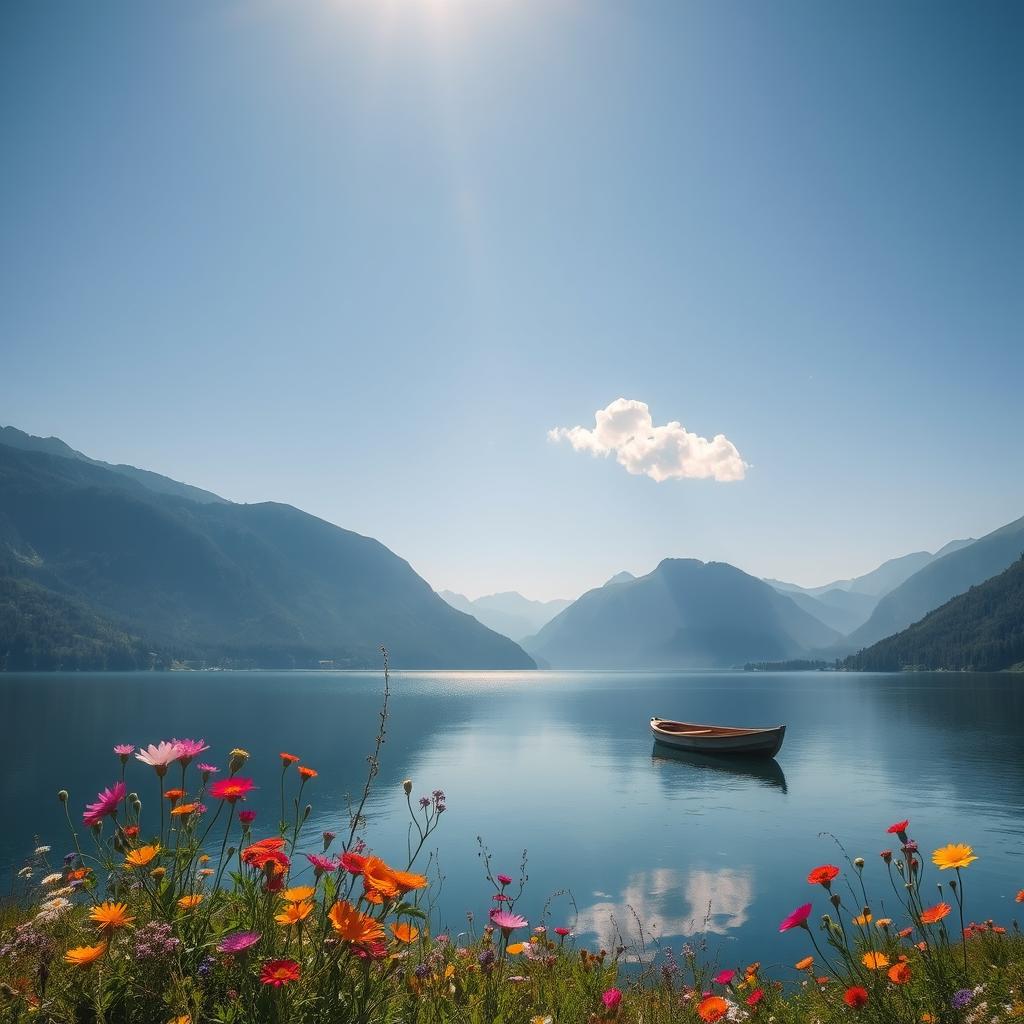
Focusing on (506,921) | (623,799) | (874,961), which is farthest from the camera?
(623,799)

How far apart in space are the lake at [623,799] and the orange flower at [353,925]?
9282mm

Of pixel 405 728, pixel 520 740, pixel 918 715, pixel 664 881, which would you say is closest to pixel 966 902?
pixel 664 881

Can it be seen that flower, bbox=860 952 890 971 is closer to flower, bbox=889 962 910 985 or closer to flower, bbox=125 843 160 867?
flower, bbox=889 962 910 985

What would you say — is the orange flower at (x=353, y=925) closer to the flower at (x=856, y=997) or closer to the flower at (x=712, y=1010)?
the flower at (x=712, y=1010)

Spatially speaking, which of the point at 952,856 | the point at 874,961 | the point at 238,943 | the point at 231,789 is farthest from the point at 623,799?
the point at 238,943

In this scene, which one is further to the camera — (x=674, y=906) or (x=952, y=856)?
(x=674, y=906)

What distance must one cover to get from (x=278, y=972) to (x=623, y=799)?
3609 cm

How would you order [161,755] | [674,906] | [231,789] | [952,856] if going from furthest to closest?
1. [674,906]
2. [952,856]
3. [161,755]
4. [231,789]

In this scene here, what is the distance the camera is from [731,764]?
49438 millimetres

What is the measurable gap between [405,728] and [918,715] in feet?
203

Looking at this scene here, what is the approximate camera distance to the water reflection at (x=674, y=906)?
16.3 m

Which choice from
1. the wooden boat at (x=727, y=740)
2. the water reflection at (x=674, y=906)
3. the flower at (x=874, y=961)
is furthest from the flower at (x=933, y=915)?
the wooden boat at (x=727, y=740)

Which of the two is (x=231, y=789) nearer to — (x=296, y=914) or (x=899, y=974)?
(x=296, y=914)

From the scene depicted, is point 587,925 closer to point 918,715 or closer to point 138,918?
point 138,918
